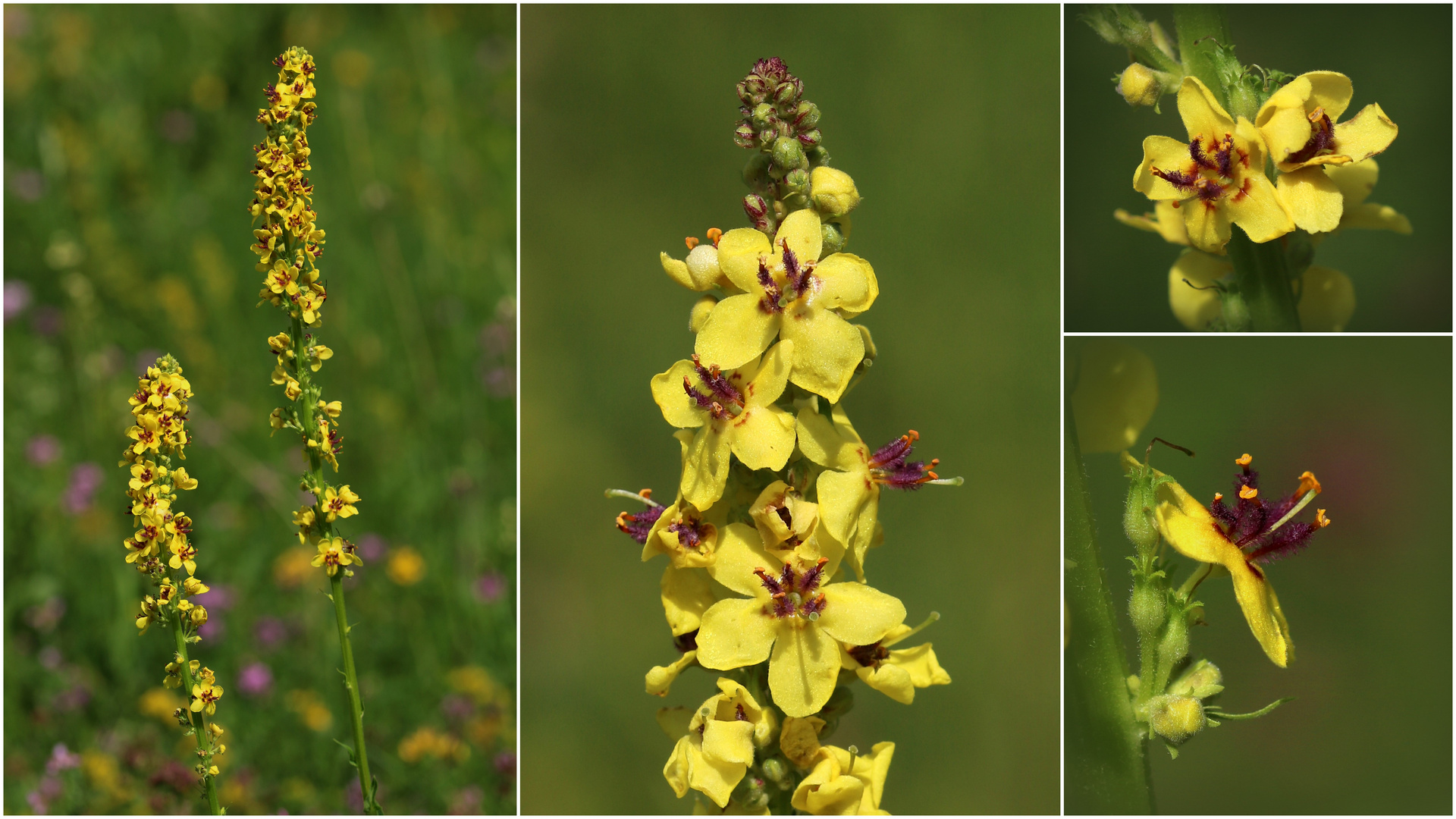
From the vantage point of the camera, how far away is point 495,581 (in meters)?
4.58

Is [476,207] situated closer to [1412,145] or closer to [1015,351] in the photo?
[1015,351]

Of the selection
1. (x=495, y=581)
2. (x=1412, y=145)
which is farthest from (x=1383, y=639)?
(x=495, y=581)

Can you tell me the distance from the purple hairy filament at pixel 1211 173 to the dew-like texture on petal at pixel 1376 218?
556 mm

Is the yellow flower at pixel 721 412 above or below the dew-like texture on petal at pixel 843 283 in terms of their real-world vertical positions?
below

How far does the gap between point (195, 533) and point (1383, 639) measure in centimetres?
497

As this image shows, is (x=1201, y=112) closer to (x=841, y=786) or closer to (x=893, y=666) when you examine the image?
(x=893, y=666)

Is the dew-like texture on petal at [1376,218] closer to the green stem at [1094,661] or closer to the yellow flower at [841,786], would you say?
the green stem at [1094,661]

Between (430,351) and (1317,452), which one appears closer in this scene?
(1317,452)

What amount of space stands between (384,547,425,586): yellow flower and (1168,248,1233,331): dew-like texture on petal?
122 inches

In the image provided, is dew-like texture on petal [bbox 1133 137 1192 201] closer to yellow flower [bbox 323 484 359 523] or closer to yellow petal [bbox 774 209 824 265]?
yellow petal [bbox 774 209 824 265]

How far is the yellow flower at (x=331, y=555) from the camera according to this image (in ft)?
7.71

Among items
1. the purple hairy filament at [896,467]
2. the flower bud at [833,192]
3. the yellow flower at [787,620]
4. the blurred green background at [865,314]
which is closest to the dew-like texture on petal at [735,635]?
the yellow flower at [787,620]

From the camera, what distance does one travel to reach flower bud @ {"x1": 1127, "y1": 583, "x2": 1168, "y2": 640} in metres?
2.41

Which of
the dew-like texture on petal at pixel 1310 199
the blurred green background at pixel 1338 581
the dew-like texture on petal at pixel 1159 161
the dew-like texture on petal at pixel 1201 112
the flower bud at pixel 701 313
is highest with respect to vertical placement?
the dew-like texture on petal at pixel 1201 112
